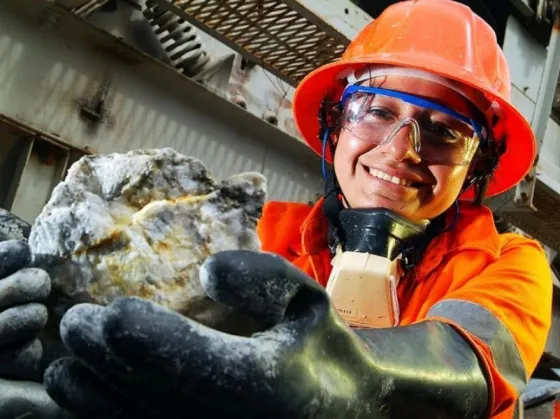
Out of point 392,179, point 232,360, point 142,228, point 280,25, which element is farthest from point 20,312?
point 280,25

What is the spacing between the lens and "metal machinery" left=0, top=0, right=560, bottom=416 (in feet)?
6.20

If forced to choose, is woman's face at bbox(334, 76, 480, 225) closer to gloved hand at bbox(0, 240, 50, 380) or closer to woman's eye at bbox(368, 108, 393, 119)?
woman's eye at bbox(368, 108, 393, 119)

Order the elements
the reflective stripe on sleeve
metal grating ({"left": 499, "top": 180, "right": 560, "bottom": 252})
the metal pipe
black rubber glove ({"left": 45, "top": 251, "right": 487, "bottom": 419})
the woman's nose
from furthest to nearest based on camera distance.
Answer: metal grating ({"left": 499, "top": 180, "right": 560, "bottom": 252})
the metal pipe
the woman's nose
the reflective stripe on sleeve
black rubber glove ({"left": 45, "top": 251, "right": 487, "bottom": 419})

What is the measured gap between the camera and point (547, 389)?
2340mm

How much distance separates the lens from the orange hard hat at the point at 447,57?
1287 mm

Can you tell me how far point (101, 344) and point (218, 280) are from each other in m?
0.11

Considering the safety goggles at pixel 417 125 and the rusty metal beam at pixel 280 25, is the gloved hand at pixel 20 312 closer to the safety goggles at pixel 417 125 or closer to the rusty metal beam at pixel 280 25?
the safety goggles at pixel 417 125

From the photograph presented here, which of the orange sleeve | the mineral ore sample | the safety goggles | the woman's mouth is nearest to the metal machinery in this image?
the safety goggles

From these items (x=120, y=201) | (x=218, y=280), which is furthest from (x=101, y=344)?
(x=120, y=201)

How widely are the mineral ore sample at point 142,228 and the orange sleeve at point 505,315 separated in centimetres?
38

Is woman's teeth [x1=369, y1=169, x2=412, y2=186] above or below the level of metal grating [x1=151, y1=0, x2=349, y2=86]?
below

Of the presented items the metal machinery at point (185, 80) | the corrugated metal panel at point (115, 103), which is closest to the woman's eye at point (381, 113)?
the metal machinery at point (185, 80)

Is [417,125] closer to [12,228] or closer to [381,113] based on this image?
[381,113]

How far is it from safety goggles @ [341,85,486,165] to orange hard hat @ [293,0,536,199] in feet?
0.25
